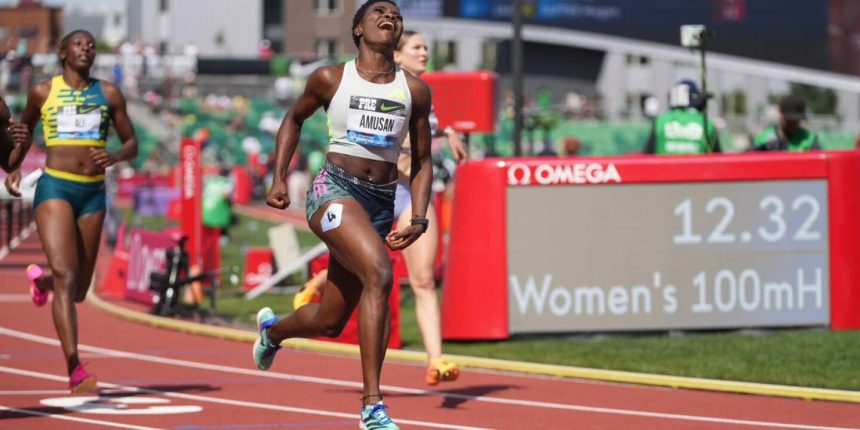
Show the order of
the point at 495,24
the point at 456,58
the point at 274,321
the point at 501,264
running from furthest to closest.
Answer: the point at 456,58
the point at 495,24
the point at 501,264
the point at 274,321

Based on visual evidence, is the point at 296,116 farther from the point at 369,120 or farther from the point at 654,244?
the point at 654,244

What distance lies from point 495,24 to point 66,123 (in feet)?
134

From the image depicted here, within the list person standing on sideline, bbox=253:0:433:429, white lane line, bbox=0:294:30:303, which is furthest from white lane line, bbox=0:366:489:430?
white lane line, bbox=0:294:30:303

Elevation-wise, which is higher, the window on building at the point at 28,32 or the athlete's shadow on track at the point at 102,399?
the window on building at the point at 28,32

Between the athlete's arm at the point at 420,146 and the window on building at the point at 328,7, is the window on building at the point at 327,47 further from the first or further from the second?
the athlete's arm at the point at 420,146

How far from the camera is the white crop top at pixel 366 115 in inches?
288

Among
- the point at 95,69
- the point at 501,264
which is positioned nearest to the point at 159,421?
the point at 501,264

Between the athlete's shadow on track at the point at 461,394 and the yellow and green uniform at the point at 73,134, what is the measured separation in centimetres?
205

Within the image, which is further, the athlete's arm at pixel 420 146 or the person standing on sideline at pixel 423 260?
the person standing on sideline at pixel 423 260

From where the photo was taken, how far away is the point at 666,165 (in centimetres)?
1194

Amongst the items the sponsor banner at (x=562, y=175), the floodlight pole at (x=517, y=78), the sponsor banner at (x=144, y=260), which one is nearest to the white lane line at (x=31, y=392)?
the sponsor banner at (x=562, y=175)

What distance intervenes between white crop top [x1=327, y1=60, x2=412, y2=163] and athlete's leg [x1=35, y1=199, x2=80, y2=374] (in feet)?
7.68

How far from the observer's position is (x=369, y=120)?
7.31 m

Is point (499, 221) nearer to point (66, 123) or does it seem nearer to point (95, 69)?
point (66, 123)
